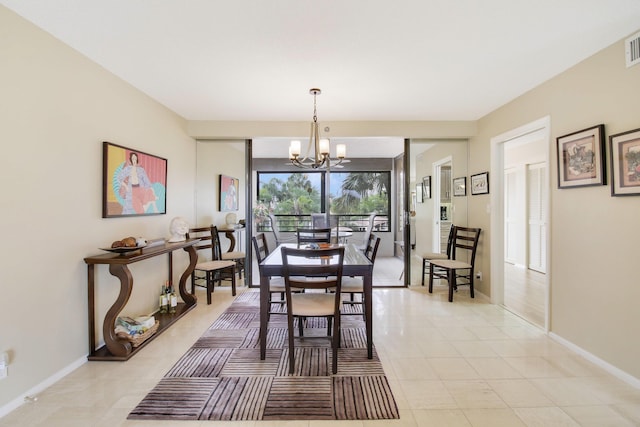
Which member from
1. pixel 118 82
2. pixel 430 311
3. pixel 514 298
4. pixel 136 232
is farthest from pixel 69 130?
pixel 514 298

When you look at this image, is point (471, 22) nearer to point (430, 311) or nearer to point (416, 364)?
point (416, 364)

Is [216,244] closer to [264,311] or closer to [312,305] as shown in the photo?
[264,311]

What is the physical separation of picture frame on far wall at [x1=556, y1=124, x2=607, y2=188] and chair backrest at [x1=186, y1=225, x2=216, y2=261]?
13.3 ft

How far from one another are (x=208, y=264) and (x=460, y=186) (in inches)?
→ 151

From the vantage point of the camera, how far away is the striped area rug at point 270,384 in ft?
5.74

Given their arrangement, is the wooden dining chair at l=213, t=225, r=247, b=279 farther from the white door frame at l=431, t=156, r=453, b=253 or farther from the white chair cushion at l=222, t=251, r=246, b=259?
the white door frame at l=431, t=156, r=453, b=253

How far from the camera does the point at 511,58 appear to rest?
2.34 m

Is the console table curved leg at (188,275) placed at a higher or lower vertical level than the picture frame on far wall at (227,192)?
lower

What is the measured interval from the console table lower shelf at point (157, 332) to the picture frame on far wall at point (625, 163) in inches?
158

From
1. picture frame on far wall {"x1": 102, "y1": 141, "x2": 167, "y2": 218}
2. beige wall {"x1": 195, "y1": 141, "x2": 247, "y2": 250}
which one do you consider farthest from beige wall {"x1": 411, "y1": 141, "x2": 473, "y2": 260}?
picture frame on far wall {"x1": 102, "y1": 141, "x2": 167, "y2": 218}

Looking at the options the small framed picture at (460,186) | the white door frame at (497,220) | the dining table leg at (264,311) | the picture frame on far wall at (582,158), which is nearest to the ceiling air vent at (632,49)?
the picture frame on far wall at (582,158)

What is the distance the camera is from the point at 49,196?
2.00 m

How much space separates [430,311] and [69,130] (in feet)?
12.8

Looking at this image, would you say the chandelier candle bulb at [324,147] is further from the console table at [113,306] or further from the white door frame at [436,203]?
the white door frame at [436,203]
